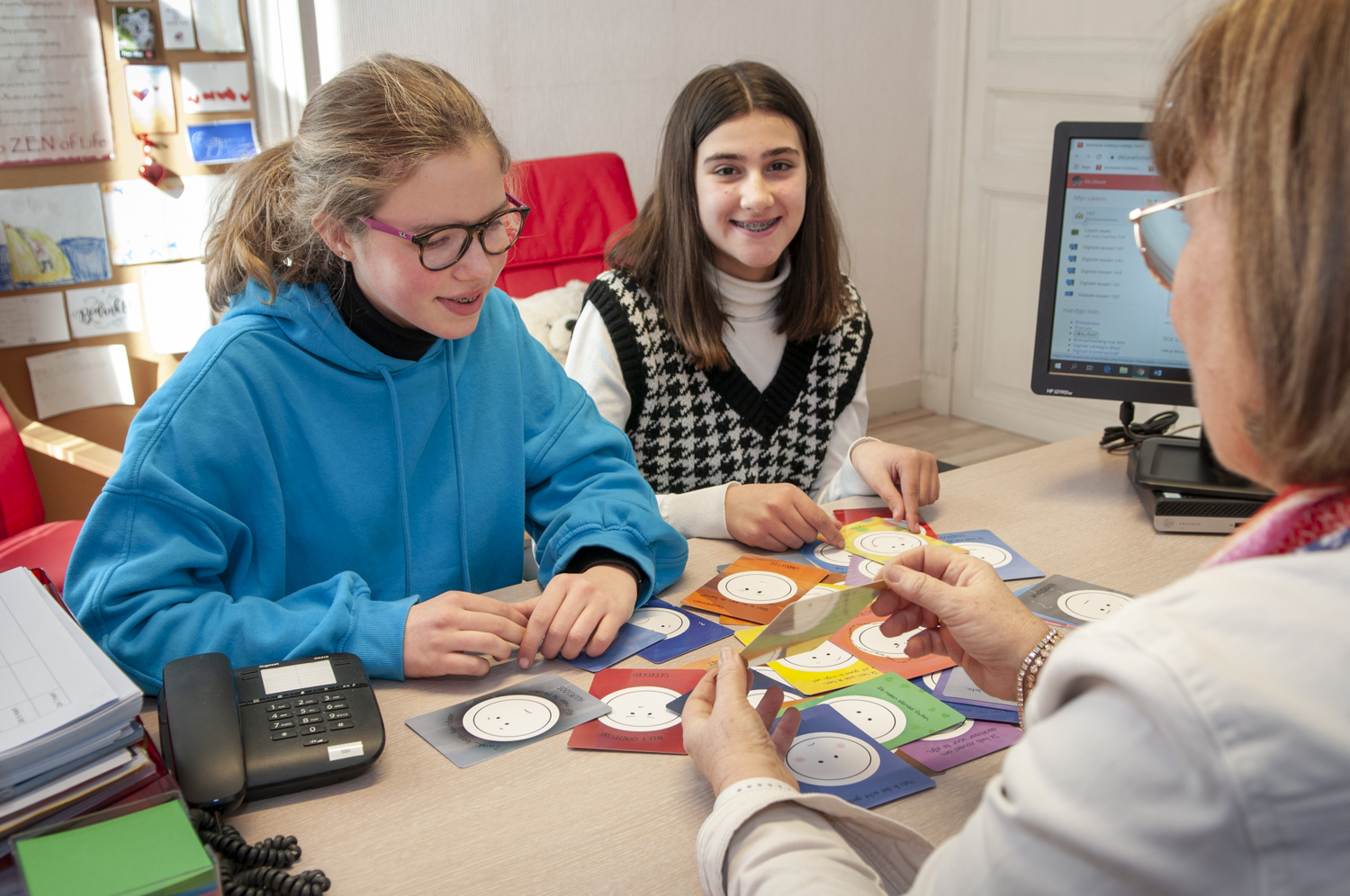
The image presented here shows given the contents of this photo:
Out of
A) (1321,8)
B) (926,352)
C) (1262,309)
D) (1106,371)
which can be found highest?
(1321,8)

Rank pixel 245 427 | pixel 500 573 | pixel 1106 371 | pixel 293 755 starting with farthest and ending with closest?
1. pixel 1106 371
2. pixel 500 573
3. pixel 245 427
4. pixel 293 755

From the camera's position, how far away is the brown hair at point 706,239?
1.70m

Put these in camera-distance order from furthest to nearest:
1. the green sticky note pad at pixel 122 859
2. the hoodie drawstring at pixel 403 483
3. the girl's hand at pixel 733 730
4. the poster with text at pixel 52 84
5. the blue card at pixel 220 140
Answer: the blue card at pixel 220 140
the poster with text at pixel 52 84
the hoodie drawstring at pixel 403 483
the girl's hand at pixel 733 730
the green sticky note pad at pixel 122 859

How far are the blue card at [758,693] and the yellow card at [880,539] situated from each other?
0.33 m

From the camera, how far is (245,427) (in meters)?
1.11

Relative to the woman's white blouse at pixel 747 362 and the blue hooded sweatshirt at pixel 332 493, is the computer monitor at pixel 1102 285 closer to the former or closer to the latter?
the woman's white blouse at pixel 747 362

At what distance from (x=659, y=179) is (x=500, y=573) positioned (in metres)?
0.77

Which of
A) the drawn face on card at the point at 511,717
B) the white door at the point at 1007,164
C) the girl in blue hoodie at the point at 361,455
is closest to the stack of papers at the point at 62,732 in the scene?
the girl in blue hoodie at the point at 361,455

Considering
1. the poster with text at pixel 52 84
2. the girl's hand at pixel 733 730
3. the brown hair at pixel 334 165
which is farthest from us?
the poster with text at pixel 52 84

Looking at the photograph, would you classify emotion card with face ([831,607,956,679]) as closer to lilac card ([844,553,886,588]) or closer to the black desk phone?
lilac card ([844,553,886,588])

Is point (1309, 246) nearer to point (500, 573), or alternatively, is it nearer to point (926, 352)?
point (500, 573)

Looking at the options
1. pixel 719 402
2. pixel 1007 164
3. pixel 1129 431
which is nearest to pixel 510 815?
pixel 719 402

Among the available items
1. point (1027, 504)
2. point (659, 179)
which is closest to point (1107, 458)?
point (1027, 504)

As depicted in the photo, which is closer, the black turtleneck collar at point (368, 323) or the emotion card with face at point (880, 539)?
the black turtleneck collar at point (368, 323)
